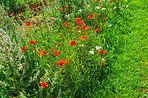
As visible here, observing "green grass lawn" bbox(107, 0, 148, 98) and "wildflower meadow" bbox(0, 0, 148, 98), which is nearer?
"wildflower meadow" bbox(0, 0, 148, 98)

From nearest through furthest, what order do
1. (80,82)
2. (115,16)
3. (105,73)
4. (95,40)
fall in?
(80,82) < (105,73) < (95,40) < (115,16)

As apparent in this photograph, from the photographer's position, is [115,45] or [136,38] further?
[136,38]

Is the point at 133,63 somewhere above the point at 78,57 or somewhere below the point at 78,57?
below

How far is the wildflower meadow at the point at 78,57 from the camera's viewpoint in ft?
7.25

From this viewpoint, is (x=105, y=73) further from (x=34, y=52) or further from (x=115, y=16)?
(x=115, y=16)

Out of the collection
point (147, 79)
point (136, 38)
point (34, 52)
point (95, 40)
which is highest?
point (34, 52)

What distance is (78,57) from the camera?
3010 millimetres

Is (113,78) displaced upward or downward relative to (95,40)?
downward

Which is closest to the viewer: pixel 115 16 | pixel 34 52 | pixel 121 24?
pixel 34 52

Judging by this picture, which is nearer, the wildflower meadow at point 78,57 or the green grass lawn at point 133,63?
the wildflower meadow at point 78,57

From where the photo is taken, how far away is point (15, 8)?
17.4 ft

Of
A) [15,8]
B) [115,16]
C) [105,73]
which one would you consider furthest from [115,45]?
[15,8]

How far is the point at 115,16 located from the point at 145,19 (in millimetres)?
897

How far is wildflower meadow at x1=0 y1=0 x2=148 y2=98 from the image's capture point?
7.25 ft
